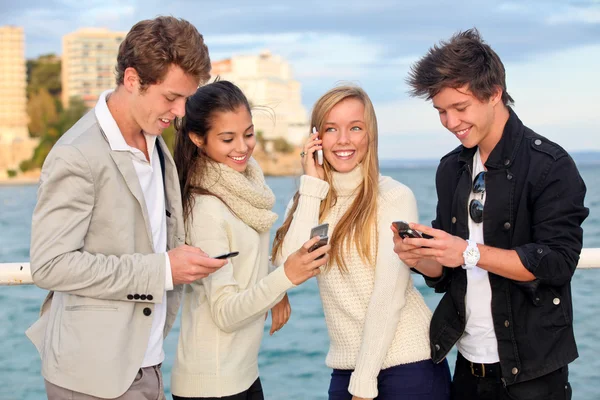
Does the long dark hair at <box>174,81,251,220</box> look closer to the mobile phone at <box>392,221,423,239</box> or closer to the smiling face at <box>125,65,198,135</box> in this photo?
the smiling face at <box>125,65,198,135</box>

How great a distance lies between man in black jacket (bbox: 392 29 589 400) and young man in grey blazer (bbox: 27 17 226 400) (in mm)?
938

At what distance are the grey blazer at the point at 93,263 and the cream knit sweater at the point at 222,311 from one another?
341 millimetres

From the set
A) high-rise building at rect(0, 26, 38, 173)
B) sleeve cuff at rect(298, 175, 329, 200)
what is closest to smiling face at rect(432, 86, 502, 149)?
sleeve cuff at rect(298, 175, 329, 200)

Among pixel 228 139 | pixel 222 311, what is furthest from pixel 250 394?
pixel 228 139

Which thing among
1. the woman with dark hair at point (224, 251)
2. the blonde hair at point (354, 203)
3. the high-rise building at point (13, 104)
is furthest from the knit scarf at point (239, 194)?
the high-rise building at point (13, 104)

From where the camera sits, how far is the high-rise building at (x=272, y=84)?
107188 mm

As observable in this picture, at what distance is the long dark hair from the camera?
319 cm

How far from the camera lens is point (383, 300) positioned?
3107mm

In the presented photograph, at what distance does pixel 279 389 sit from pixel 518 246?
479 centimetres

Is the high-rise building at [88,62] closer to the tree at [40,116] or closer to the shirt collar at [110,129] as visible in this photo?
the tree at [40,116]

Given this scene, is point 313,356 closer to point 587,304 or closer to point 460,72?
point 587,304

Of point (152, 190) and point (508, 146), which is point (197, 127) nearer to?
point (152, 190)

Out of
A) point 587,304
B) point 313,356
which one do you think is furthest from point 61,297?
point 587,304

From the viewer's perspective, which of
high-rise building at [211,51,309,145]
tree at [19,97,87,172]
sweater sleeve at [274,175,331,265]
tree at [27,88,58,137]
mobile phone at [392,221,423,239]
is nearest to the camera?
mobile phone at [392,221,423,239]
